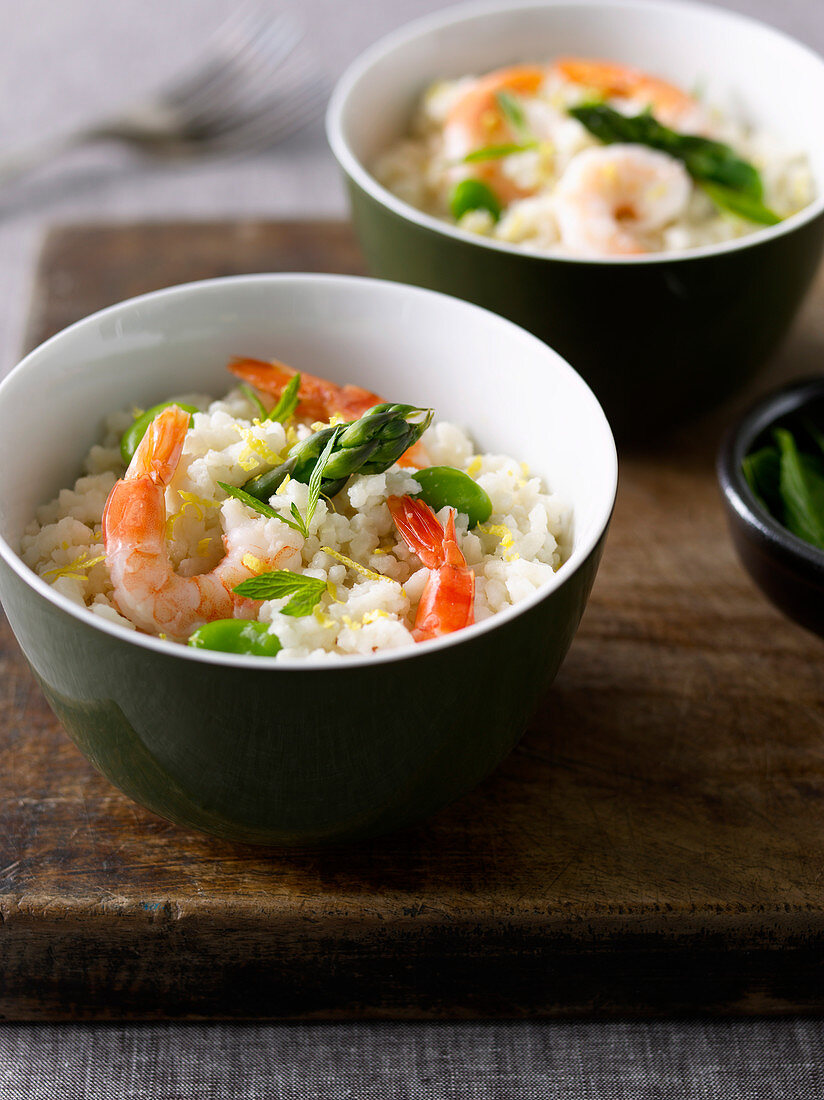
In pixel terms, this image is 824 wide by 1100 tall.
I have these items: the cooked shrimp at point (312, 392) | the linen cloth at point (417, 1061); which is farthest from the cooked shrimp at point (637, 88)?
the linen cloth at point (417, 1061)

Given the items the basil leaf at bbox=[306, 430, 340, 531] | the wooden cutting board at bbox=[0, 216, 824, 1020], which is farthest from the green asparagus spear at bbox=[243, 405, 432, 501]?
the wooden cutting board at bbox=[0, 216, 824, 1020]

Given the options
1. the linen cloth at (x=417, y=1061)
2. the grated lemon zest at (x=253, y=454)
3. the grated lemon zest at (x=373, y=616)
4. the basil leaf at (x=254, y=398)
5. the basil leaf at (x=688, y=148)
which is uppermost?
the basil leaf at (x=688, y=148)

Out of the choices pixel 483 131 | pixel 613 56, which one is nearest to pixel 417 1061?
pixel 483 131

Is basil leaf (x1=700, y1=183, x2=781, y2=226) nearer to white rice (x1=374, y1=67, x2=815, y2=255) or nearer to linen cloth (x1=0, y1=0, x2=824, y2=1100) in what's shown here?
white rice (x1=374, y1=67, x2=815, y2=255)

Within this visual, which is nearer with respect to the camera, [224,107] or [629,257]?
[629,257]

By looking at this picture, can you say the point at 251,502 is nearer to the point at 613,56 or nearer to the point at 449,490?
the point at 449,490

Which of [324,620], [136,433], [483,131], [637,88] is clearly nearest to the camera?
[324,620]

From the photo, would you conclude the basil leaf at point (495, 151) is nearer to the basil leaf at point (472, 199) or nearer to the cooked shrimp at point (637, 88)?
the basil leaf at point (472, 199)
